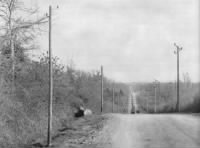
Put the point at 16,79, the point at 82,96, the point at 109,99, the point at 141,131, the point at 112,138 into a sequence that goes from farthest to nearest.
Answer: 1. the point at 109,99
2. the point at 82,96
3. the point at 16,79
4. the point at 141,131
5. the point at 112,138

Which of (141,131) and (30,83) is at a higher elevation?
(30,83)

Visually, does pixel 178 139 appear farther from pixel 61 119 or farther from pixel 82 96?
pixel 82 96

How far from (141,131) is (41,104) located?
9347 millimetres

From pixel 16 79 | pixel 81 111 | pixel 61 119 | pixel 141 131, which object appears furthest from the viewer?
pixel 81 111

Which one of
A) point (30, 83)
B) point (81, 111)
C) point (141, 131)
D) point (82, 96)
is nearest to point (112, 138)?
point (141, 131)

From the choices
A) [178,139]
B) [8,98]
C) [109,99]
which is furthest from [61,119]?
[109,99]

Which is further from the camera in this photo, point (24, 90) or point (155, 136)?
point (24, 90)

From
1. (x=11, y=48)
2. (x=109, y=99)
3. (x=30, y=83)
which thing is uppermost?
(x=11, y=48)

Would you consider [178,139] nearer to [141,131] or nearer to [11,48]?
[141,131]

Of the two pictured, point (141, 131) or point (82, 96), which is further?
point (82, 96)

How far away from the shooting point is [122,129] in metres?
20.4

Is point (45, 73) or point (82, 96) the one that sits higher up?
point (45, 73)

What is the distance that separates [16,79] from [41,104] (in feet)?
8.71

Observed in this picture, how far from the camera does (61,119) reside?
28.8 metres
